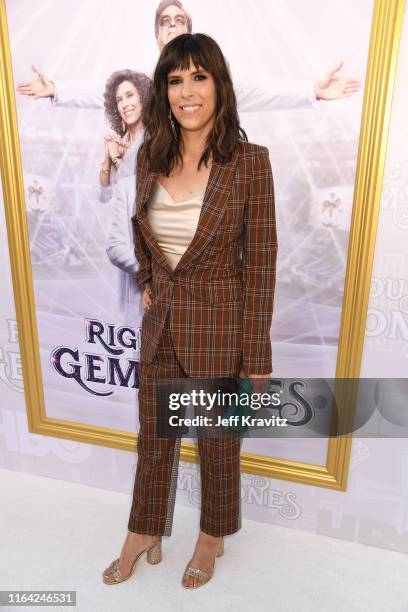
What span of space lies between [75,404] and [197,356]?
0.94 meters

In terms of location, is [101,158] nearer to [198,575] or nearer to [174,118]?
[174,118]

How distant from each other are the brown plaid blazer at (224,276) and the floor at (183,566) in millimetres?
814

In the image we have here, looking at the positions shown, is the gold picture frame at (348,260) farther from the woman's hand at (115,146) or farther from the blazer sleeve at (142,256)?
the blazer sleeve at (142,256)

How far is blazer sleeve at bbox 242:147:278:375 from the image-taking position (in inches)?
60.3

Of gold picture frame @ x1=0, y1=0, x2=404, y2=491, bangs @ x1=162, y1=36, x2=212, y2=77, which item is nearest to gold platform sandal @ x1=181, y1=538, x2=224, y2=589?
gold picture frame @ x1=0, y1=0, x2=404, y2=491

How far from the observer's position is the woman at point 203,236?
1.51 meters

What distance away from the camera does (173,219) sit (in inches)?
62.7

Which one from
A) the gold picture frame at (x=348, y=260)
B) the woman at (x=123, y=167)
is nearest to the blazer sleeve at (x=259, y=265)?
the gold picture frame at (x=348, y=260)

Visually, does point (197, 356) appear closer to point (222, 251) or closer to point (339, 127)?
point (222, 251)

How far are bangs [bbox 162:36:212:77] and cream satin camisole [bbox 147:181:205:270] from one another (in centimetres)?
35

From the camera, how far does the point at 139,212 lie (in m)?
1.63

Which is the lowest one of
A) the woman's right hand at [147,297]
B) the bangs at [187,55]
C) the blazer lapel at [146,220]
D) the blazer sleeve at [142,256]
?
the woman's right hand at [147,297]

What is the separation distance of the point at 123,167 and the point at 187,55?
1.82ft

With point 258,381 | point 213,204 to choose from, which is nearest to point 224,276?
point 213,204
